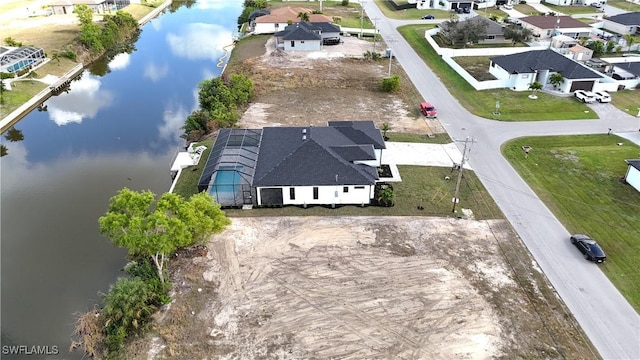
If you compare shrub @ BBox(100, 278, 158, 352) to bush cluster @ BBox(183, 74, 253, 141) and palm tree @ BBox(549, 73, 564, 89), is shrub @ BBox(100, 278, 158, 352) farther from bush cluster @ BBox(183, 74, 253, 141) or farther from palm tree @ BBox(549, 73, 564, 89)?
palm tree @ BBox(549, 73, 564, 89)

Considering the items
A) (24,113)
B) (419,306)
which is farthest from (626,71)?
(24,113)

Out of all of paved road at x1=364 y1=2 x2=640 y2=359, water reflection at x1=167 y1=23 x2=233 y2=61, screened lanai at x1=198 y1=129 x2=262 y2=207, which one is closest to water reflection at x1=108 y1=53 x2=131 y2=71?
water reflection at x1=167 y1=23 x2=233 y2=61

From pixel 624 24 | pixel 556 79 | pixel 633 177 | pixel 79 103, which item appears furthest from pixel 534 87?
pixel 79 103

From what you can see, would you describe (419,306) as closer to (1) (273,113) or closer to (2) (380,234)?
(2) (380,234)

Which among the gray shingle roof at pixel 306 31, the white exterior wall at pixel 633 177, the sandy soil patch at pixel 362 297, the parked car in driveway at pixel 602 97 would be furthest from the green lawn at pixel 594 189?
the gray shingle roof at pixel 306 31

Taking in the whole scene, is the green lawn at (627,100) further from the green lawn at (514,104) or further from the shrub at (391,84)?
the shrub at (391,84)

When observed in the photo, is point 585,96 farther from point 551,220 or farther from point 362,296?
point 362,296

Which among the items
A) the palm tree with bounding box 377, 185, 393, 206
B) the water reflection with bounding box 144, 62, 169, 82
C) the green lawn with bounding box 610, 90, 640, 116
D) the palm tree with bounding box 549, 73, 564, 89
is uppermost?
the palm tree with bounding box 549, 73, 564, 89
